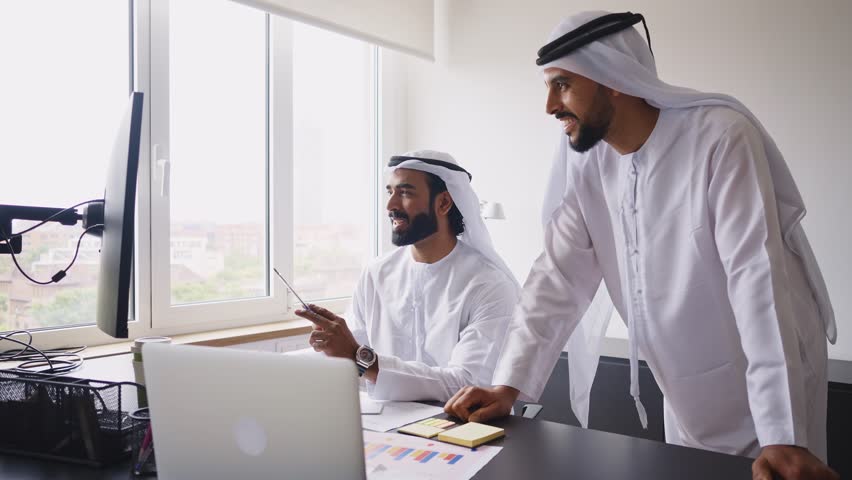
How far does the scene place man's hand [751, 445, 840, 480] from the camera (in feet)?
3.59

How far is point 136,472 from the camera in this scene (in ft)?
3.70

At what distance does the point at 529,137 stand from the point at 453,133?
549 mm

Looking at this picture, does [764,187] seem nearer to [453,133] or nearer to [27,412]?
[27,412]

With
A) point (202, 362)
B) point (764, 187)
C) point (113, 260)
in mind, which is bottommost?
point (202, 362)

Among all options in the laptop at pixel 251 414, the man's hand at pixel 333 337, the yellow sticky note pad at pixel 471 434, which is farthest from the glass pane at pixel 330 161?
the laptop at pixel 251 414

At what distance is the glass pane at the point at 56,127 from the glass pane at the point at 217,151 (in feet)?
0.97

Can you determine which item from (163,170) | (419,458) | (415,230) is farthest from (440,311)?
(163,170)

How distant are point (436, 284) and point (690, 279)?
3.26ft

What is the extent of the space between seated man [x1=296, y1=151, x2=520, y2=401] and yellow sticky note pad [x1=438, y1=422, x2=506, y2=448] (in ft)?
2.32

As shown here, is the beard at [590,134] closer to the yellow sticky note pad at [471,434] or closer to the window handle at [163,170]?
the yellow sticky note pad at [471,434]

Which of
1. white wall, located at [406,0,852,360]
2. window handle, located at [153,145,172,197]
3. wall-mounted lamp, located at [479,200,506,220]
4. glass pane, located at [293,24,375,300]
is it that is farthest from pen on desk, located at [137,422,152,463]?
white wall, located at [406,0,852,360]

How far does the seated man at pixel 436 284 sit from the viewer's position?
223cm

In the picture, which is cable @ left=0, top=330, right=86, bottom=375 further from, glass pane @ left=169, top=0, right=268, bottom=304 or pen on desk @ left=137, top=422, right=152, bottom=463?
glass pane @ left=169, top=0, right=268, bottom=304

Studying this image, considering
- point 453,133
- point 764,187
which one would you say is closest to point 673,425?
point 764,187
